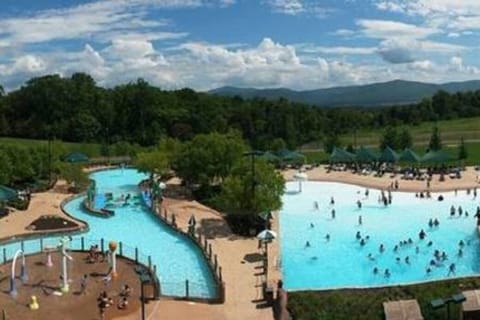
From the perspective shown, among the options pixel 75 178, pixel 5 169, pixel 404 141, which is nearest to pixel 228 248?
pixel 5 169

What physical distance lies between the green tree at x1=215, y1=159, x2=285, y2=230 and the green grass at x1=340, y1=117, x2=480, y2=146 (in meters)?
55.6

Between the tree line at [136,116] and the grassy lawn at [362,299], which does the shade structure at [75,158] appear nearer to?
the tree line at [136,116]

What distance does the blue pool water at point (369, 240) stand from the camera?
107 ft

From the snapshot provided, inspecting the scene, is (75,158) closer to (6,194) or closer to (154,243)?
(6,194)

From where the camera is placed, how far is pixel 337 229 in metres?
44.0

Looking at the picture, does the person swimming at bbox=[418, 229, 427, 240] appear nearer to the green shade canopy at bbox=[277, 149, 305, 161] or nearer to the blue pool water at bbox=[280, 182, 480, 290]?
the blue pool water at bbox=[280, 182, 480, 290]

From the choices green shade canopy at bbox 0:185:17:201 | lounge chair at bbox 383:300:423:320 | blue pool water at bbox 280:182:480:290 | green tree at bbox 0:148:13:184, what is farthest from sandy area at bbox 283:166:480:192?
lounge chair at bbox 383:300:423:320

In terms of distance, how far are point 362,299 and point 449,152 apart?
60249mm

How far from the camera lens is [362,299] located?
24.3 metres

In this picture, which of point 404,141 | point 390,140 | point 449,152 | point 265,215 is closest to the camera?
point 265,215

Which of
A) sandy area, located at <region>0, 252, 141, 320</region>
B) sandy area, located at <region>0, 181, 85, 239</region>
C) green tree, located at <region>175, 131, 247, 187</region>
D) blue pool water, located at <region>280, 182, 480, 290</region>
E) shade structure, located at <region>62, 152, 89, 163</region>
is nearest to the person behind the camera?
sandy area, located at <region>0, 252, 141, 320</region>

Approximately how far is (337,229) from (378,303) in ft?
67.1

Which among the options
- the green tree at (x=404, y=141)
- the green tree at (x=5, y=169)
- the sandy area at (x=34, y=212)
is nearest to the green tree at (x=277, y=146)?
the green tree at (x=404, y=141)

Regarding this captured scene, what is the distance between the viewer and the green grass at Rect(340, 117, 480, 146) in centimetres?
9869
